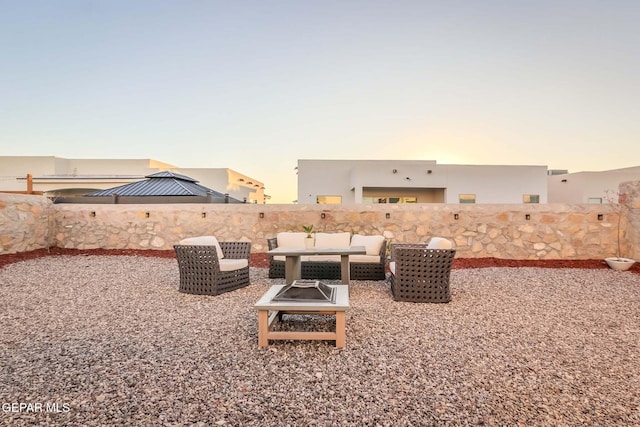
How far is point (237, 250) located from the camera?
551cm

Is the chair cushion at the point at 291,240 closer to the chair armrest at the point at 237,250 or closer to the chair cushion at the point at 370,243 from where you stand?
the chair armrest at the point at 237,250

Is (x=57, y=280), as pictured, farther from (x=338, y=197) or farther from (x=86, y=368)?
(x=338, y=197)

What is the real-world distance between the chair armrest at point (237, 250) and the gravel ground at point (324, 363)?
1.15m

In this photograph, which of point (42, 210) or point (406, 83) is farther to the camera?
point (406, 83)

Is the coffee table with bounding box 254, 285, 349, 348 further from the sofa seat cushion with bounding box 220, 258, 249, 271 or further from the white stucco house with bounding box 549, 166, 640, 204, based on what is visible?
the white stucco house with bounding box 549, 166, 640, 204

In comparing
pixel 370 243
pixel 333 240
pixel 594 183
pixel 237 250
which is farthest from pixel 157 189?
pixel 594 183

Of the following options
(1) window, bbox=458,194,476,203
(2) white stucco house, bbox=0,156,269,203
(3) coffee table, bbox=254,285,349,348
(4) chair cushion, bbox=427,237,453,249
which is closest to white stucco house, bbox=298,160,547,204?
(1) window, bbox=458,194,476,203

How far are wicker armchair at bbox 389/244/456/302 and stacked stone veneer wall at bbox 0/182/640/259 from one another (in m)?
3.58

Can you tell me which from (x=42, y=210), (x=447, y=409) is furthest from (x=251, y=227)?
(x=447, y=409)

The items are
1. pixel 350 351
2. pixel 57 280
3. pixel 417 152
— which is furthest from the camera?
pixel 417 152

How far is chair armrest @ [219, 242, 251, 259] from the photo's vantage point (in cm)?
548

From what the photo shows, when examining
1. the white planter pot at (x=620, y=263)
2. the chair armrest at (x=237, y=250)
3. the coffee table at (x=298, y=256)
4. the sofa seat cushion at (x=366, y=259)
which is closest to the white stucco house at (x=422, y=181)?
the white planter pot at (x=620, y=263)

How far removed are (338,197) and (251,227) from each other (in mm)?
9391

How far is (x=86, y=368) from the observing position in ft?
7.50
